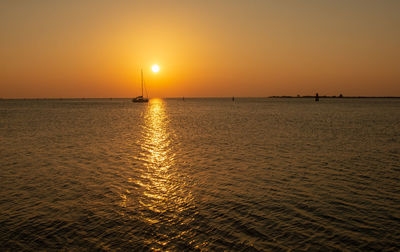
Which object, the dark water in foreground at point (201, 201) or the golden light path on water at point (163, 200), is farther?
the golden light path on water at point (163, 200)

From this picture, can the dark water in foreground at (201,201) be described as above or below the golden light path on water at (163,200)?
above

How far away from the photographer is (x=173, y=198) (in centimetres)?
1459

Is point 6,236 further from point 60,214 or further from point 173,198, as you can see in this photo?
point 173,198

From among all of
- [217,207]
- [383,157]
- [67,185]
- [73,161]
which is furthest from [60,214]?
[383,157]

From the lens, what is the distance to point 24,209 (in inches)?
508

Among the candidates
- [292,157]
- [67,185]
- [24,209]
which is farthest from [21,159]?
[292,157]

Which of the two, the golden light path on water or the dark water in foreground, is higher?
the dark water in foreground

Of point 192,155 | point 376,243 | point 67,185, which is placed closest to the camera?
point 376,243

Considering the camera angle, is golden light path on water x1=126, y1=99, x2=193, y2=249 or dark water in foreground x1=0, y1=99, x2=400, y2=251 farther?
golden light path on water x1=126, y1=99, x2=193, y2=249

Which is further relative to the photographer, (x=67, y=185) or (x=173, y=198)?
(x=67, y=185)

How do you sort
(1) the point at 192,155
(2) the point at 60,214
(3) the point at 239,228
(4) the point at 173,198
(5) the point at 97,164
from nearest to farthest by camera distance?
(3) the point at 239,228 < (2) the point at 60,214 < (4) the point at 173,198 < (5) the point at 97,164 < (1) the point at 192,155

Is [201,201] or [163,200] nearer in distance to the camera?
[201,201]

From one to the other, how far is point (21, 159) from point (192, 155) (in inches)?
545

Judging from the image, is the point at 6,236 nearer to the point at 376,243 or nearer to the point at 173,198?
the point at 173,198
